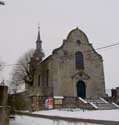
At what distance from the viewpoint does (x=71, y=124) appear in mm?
12250

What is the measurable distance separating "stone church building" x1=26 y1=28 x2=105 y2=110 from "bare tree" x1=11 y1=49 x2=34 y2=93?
9.20 meters

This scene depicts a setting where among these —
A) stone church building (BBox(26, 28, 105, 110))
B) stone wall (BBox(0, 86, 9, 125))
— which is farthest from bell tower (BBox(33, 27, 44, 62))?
stone wall (BBox(0, 86, 9, 125))

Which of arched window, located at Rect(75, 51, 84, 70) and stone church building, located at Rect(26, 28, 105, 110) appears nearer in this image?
stone church building, located at Rect(26, 28, 105, 110)

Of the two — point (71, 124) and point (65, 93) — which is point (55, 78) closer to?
point (65, 93)

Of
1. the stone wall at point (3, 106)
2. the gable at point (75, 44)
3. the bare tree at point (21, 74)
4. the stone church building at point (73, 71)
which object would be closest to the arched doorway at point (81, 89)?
the stone church building at point (73, 71)

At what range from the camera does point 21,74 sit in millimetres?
49812

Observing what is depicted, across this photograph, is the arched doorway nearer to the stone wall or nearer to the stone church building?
the stone church building

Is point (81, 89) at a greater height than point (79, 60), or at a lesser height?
lesser

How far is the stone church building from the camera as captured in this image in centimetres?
3469

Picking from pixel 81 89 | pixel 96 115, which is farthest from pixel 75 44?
pixel 96 115

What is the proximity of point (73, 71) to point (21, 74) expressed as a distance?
16.8 m

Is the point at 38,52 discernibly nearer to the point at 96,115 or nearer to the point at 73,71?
the point at 73,71

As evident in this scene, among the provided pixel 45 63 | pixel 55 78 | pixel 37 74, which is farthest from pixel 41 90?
pixel 37 74

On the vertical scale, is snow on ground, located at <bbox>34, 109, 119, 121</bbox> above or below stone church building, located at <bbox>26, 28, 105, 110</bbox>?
below
